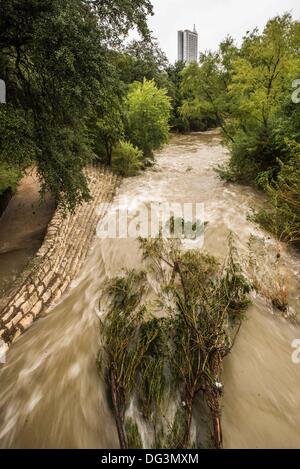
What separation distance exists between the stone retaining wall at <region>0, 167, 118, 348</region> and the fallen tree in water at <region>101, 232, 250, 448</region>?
1570mm

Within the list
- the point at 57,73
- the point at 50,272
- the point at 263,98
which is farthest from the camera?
the point at 263,98

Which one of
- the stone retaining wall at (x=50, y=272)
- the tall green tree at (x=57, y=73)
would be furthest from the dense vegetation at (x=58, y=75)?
the stone retaining wall at (x=50, y=272)

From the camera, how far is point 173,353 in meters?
3.78

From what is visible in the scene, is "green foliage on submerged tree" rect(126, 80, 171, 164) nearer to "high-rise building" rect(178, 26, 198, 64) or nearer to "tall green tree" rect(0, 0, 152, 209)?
"tall green tree" rect(0, 0, 152, 209)

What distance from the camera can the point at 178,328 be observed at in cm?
411

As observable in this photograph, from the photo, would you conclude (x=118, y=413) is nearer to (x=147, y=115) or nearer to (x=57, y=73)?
(x=57, y=73)

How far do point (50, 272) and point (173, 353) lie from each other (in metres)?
3.59

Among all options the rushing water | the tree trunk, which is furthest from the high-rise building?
the tree trunk

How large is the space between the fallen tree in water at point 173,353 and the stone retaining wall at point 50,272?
5.15ft

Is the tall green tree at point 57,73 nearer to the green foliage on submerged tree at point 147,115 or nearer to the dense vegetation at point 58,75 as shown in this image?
the dense vegetation at point 58,75

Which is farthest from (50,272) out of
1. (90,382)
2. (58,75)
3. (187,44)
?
(187,44)

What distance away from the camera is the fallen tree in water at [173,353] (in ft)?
10.5

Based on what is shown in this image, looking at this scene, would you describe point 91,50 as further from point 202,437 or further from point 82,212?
point 202,437

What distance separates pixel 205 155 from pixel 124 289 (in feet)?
53.6
